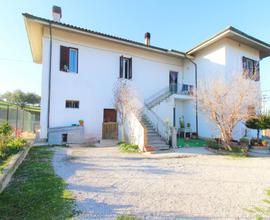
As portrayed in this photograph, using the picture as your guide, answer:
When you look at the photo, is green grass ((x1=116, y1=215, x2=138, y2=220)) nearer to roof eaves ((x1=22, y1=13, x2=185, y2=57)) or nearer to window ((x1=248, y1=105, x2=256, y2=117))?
window ((x1=248, y1=105, x2=256, y2=117))

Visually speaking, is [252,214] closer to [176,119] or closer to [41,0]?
[176,119]

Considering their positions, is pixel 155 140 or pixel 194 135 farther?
pixel 194 135

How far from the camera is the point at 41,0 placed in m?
12.8

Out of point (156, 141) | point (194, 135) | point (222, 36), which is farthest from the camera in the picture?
point (194, 135)

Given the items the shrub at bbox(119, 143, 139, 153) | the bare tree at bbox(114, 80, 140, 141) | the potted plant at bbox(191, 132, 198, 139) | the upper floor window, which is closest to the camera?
the shrub at bbox(119, 143, 139, 153)

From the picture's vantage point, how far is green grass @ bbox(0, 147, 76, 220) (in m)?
3.47

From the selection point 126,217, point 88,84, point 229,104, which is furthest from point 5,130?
point 229,104

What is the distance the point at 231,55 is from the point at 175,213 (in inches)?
581

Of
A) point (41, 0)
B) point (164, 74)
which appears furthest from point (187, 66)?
point (41, 0)

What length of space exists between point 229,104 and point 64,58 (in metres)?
10.9

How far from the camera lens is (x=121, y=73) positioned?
50.4 ft

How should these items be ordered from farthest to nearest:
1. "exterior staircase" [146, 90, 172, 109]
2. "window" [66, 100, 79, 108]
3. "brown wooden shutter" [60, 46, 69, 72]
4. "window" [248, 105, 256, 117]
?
"exterior staircase" [146, 90, 172, 109] < "window" [66, 100, 79, 108] < "brown wooden shutter" [60, 46, 69, 72] < "window" [248, 105, 256, 117]

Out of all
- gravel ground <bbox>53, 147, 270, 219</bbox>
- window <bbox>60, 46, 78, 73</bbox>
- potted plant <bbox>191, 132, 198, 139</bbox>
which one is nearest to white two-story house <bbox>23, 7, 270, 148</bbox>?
window <bbox>60, 46, 78, 73</bbox>

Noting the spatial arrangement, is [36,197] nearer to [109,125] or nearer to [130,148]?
[130,148]
